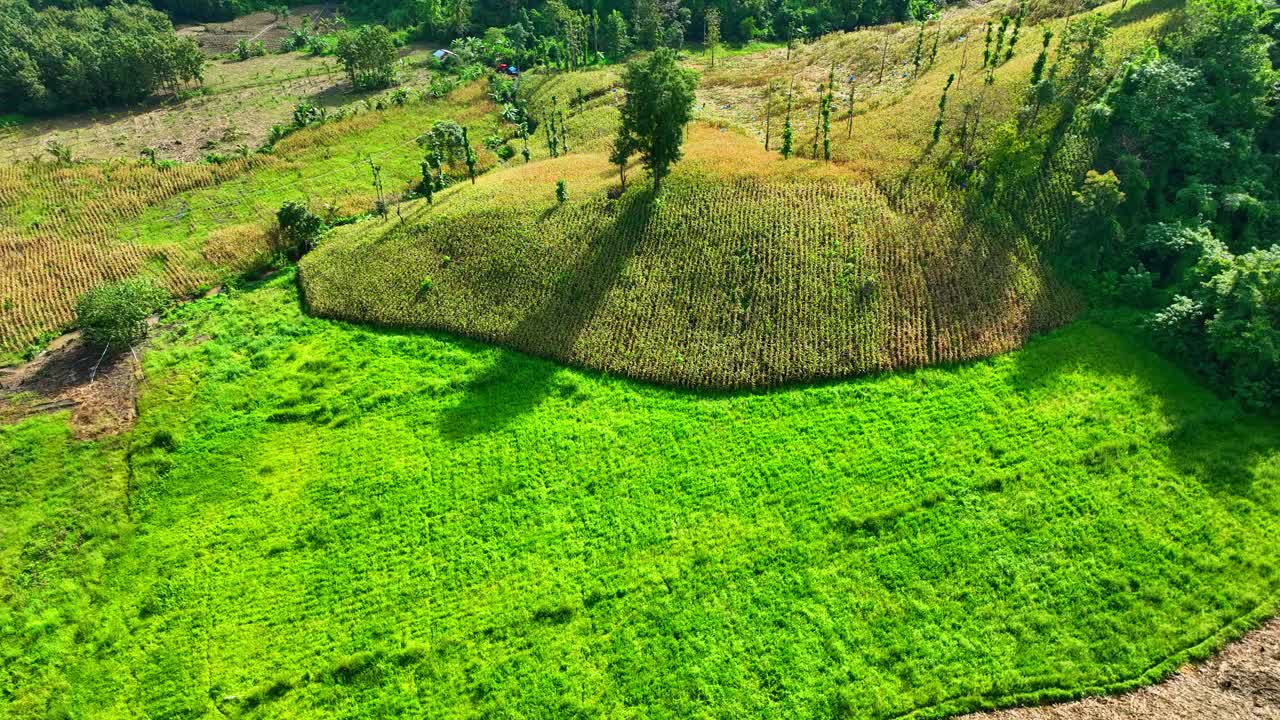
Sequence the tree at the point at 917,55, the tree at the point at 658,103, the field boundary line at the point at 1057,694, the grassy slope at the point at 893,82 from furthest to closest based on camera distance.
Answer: the tree at the point at 917,55 < the grassy slope at the point at 893,82 < the tree at the point at 658,103 < the field boundary line at the point at 1057,694

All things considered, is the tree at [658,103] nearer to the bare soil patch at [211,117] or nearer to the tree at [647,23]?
the bare soil patch at [211,117]

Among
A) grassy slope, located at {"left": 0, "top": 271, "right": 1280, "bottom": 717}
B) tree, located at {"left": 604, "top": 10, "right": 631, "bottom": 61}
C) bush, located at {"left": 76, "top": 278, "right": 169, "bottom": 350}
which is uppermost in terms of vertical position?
Result: tree, located at {"left": 604, "top": 10, "right": 631, "bottom": 61}

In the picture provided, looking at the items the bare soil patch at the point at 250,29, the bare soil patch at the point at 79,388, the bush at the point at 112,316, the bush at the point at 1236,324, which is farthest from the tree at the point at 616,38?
the bush at the point at 1236,324

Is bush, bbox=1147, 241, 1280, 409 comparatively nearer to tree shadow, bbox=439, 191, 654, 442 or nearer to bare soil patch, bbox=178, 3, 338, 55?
tree shadow, bbox=439, 191, 654, 442

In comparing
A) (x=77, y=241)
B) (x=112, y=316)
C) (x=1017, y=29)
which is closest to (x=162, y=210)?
(x=77, y=241)

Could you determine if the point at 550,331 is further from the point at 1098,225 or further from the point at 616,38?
the point at 616,38

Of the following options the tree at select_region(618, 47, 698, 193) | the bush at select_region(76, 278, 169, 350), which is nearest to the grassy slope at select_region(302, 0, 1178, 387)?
the tree at select_region(618, 47, 698, 193)
